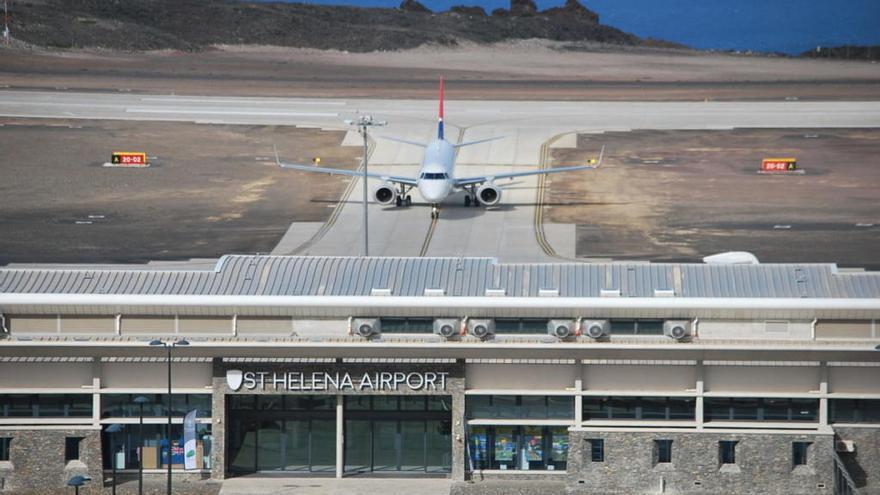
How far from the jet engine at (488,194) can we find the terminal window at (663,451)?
60.2 metres

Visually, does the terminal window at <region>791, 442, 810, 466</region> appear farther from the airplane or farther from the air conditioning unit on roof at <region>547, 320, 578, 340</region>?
the airplane

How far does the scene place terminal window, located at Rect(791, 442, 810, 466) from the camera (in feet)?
244

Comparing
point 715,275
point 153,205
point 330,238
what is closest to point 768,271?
point 715,275

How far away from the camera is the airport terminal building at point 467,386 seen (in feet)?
245

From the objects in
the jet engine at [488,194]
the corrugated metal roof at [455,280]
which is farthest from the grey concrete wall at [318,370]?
the jet engine at [488,194]

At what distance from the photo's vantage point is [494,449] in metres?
76.4

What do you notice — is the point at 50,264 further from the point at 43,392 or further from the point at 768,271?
the point at 768,271

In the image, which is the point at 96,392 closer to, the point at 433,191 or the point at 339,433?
the point at 339,433

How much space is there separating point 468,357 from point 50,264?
146ft

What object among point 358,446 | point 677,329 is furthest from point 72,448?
point 677,329

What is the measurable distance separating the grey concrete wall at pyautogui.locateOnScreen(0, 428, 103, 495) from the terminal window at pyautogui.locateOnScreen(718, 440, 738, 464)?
84.4ft

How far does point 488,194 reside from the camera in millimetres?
133750

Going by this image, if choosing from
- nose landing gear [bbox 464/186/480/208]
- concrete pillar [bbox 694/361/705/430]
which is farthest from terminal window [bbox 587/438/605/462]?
nose landing gear [bbox 464/186/480/208]

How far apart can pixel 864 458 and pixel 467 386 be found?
16758 millimetres
